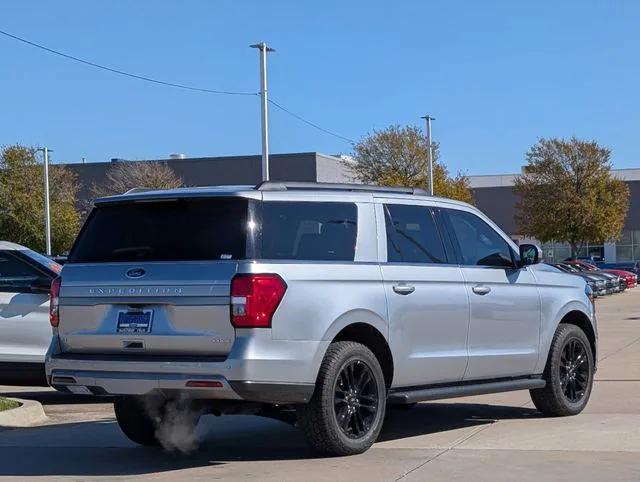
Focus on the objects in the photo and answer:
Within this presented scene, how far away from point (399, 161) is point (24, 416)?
165ft

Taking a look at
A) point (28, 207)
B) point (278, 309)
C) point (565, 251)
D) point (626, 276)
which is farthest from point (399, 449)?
point (565, 251)

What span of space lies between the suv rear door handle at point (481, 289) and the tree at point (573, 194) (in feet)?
176

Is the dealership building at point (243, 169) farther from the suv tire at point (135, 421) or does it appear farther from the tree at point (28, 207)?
the suv tire at point (135, 421)

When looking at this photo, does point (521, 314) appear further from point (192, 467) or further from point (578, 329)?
point (192, 467)

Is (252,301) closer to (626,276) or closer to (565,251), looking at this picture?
(626,276)

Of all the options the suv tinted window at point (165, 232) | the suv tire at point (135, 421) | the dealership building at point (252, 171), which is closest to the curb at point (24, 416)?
the suv tire at point (135, 421)

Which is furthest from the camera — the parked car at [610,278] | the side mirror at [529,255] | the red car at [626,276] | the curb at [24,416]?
the red car at [626,276]

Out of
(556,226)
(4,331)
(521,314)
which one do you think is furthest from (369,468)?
(556,226)

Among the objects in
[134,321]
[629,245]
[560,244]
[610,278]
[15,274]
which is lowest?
[610,278]

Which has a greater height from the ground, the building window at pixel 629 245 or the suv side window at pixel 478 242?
the suv side window at pixel 478 242

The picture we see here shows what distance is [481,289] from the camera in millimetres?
9531

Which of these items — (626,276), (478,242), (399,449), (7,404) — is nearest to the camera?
(399,449)

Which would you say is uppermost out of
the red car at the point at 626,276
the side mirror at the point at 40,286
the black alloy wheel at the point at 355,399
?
the side mirror at the point at 40,286

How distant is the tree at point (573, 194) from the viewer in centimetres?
6219
